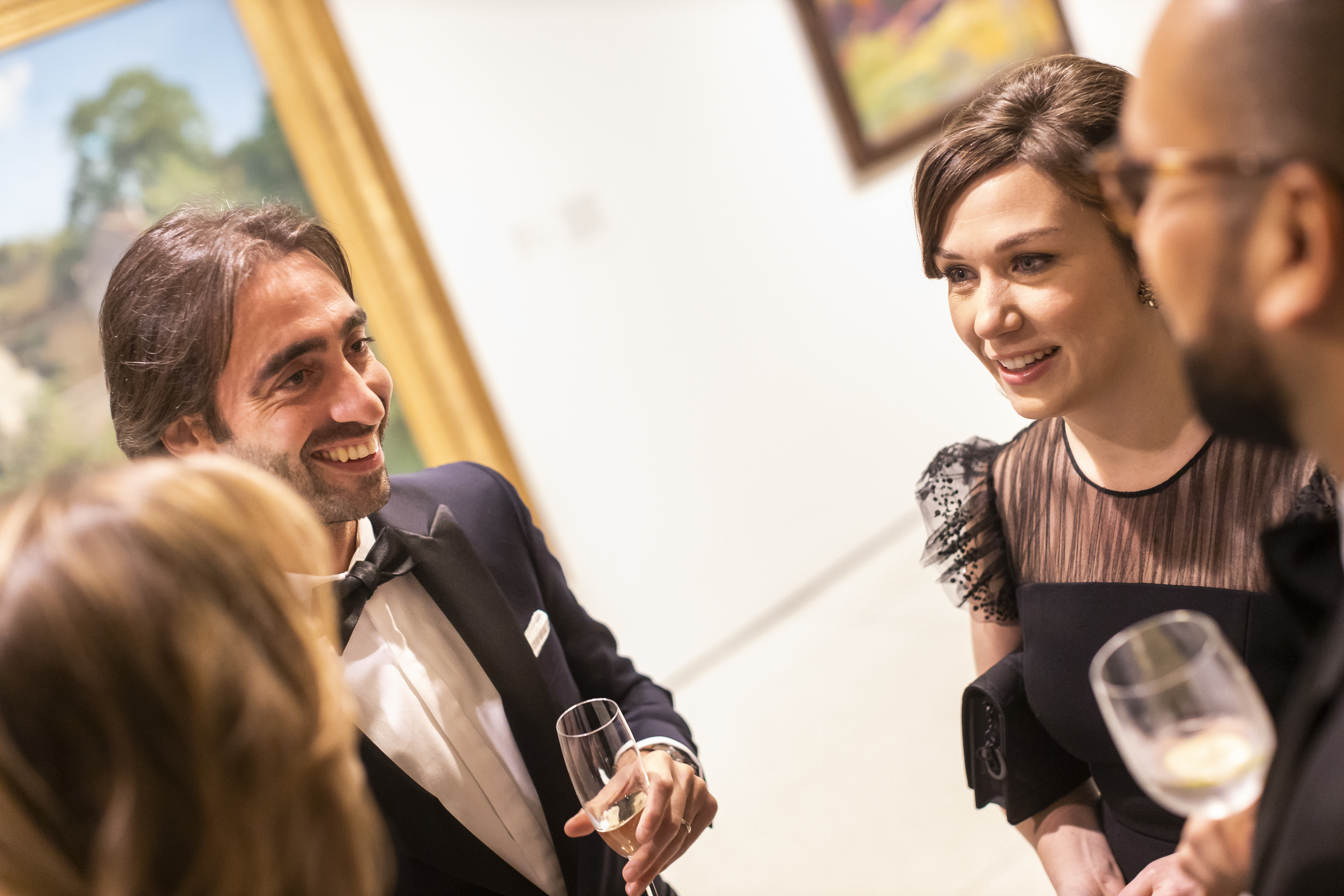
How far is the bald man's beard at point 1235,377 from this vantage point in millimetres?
857

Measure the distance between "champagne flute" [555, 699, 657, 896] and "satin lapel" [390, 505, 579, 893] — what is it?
19 centimetres

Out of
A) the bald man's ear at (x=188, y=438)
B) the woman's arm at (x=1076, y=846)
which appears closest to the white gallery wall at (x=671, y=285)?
the bald man's ear at (x=188, y=438)

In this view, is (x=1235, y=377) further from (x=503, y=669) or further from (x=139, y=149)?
(x=139, y=149)

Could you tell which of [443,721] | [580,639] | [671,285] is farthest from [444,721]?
[671,285]

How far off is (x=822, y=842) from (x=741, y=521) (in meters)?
1.89

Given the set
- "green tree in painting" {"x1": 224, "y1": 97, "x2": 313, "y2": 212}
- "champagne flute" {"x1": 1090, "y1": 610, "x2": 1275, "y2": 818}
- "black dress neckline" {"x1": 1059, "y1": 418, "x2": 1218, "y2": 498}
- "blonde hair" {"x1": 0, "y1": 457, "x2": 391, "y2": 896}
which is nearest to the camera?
"blonde hair" {"x1": 0, "y1": 457, "x2": 391, "y2": 896}

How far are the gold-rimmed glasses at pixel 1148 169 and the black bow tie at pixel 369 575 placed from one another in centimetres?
114

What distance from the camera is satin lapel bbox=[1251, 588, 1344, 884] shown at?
2.70ft

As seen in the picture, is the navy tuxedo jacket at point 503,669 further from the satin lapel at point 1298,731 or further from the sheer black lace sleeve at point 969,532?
the satin lapel at point 1298,731

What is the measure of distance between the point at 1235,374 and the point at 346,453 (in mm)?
1254

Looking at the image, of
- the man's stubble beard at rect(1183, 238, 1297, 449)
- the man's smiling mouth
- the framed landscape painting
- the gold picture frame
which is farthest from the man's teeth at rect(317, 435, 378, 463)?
the framed landscape painting

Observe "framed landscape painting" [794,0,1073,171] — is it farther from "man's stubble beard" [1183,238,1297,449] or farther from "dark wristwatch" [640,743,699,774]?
"man's stubble beard" [1183,238,1297,449]

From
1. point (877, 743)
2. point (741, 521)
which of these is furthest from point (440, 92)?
point (877, 743)

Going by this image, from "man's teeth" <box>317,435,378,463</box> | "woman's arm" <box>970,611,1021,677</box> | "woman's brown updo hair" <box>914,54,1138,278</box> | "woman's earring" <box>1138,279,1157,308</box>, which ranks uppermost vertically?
"woman's brown updo hair" <box>914,54,1138,278</box>
